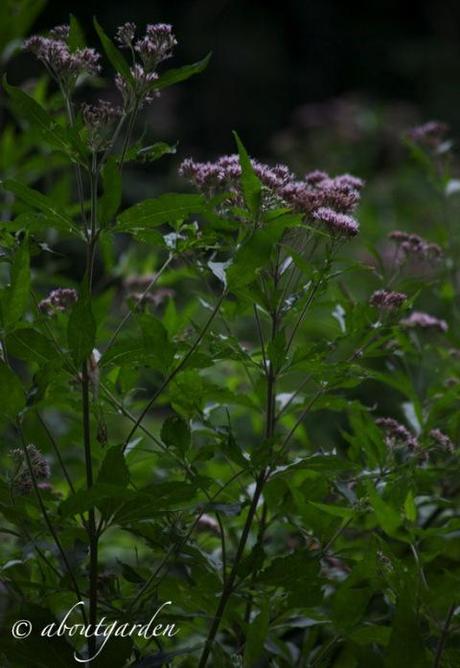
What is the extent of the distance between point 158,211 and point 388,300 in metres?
0.31

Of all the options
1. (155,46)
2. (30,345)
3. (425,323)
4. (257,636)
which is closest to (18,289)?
(30,345)

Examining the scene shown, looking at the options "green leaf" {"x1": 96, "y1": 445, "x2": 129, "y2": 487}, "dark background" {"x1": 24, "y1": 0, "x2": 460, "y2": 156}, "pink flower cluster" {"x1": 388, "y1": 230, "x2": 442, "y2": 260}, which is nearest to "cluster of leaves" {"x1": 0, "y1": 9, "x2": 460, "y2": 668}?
"green leaf" {"x1": 96, "y1": 445, "x2": 129, "y2": 487}

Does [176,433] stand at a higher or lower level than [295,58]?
higher

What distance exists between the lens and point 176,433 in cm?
95

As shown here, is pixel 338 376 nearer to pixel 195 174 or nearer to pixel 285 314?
pixel 285 314

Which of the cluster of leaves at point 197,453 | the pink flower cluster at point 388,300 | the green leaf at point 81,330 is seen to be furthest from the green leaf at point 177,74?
the pink flower cluster at point 388,300

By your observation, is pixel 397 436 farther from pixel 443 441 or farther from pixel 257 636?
pixel 257 636

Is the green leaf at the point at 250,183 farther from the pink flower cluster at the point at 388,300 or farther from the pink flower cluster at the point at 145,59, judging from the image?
the pink flower cluster at the point at 388,300

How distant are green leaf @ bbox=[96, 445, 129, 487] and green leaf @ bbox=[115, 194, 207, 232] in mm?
214

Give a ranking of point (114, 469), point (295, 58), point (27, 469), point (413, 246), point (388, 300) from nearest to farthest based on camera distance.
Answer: point (114, 469) < point (27, 469) < point (388, 300) < point (413, 246) < point (295, 58)

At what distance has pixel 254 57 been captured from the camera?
22.7 feet

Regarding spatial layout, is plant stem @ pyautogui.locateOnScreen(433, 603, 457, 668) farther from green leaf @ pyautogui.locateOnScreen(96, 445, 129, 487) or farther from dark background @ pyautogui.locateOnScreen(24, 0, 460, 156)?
dark background @ pyautogui.locateOnScreen(24, 0, 460, 156)

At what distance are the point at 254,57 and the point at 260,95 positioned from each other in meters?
0.28

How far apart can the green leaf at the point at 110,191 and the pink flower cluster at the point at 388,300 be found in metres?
0.33
